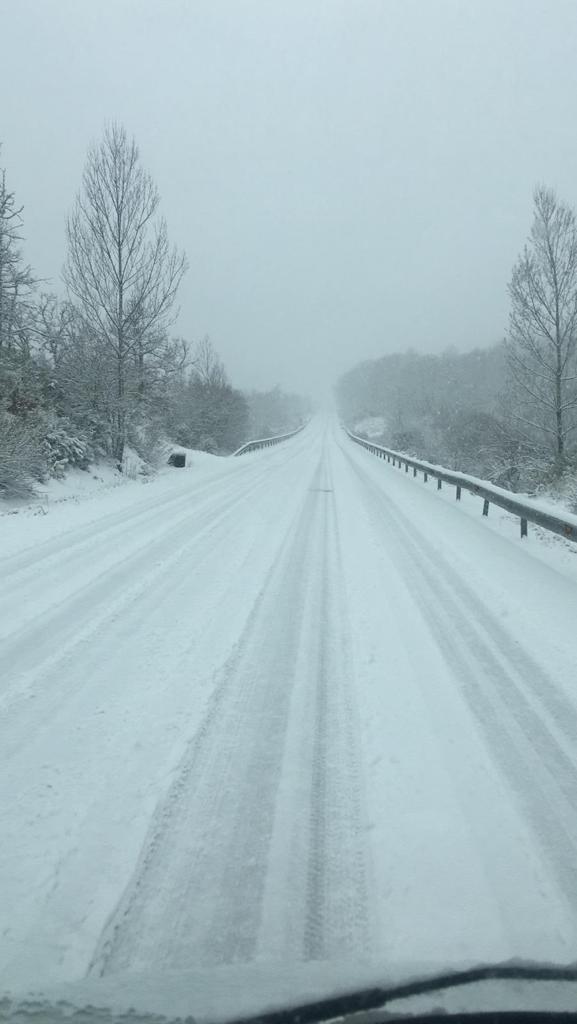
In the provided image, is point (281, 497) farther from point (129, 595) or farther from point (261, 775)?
point (261, 775)

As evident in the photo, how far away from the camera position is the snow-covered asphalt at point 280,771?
1.91m

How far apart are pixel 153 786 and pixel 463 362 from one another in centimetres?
9075

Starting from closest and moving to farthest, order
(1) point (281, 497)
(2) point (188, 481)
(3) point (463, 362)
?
(1) point (281, 497), (2) point (188, 481), (3) point (463, 362)

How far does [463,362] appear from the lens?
279ft

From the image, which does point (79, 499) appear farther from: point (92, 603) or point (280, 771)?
point (280, 771)

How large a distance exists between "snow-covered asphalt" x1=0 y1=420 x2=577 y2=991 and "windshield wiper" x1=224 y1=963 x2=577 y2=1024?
11 centimetres

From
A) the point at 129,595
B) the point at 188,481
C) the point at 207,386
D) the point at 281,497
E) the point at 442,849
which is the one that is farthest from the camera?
the point at 207,386

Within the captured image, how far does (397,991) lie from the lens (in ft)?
5.26

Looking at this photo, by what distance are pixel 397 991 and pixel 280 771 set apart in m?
1.23

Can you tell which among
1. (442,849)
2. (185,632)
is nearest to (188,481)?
(185,632)

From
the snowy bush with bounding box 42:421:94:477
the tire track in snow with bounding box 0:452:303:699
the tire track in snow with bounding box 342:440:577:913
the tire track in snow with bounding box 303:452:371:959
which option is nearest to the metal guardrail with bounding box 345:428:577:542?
the tire track in snow with bounding box 342:440:577:913

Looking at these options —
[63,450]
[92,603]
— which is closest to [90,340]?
[63,450]

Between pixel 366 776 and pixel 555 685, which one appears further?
pixel 555 685

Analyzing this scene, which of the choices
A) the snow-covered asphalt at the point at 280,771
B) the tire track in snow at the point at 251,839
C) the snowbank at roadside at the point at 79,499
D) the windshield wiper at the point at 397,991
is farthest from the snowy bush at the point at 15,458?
the windshield wiper at the point at 397,991
